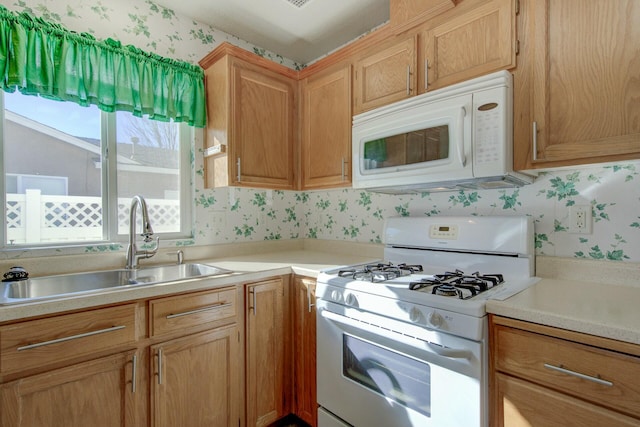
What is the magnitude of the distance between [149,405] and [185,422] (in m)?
0.20

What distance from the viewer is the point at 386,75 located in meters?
1.74

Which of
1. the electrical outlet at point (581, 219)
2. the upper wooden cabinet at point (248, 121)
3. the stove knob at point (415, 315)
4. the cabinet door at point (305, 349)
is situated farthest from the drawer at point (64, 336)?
the electrical outlet at point (581, 219)

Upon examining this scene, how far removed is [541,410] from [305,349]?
1.10 metres

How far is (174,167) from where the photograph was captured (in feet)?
6.83

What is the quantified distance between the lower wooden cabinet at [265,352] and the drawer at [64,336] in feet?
1.83

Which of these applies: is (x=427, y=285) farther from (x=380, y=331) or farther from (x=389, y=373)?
(x=389, y=373)

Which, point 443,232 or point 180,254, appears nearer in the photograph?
point 443,232

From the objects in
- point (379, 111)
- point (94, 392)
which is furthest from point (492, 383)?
point (94, 392)

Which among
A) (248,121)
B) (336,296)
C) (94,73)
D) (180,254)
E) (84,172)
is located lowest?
(336,296)

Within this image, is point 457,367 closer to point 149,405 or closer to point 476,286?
point 476,286

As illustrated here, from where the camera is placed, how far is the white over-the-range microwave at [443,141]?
1.29 meters

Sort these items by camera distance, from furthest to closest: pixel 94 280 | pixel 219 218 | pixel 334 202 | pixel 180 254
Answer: pixel 334 202, pixel 219 218, pixel 180 254, pixel 94 280

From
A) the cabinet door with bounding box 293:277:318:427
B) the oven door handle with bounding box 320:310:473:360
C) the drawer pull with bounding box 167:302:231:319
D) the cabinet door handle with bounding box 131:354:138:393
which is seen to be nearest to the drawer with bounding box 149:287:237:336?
the drawer pull with bounding box 167:302:231:319

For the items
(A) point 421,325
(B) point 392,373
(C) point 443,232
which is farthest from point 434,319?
(C) point 443,232
